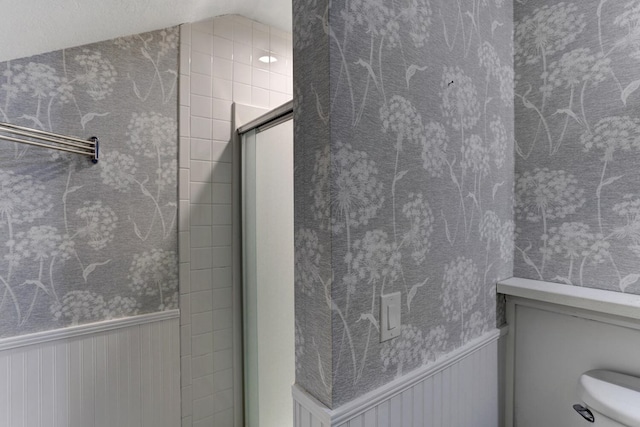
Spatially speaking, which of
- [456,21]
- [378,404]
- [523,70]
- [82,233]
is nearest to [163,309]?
[82,233]

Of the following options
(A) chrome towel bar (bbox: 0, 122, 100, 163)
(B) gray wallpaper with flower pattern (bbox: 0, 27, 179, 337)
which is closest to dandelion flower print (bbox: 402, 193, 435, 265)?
(B) gray wallpaper with flower pattern (bbox: 0, 27, 179, 337)

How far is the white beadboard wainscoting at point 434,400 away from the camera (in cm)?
70

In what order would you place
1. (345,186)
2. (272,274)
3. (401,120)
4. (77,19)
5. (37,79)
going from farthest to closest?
(272,274), (37,79), (77,19), (401,120), (345,186)

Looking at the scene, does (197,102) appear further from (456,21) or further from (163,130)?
(456,21)

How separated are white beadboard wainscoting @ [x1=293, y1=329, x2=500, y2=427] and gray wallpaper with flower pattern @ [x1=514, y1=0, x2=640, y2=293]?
0.37 meters

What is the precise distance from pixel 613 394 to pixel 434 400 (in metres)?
0.44

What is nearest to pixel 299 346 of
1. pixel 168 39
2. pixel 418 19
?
pixel 418 19

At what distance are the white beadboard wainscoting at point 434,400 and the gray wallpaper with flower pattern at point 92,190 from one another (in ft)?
3.14

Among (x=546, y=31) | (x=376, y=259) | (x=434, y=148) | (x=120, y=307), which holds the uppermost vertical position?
(x=546, y=31)

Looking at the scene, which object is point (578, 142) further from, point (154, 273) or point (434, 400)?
point (154, 273)

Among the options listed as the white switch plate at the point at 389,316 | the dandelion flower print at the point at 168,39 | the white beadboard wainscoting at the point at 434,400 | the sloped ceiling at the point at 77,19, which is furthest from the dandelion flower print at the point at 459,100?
the dandelion flower print at the point at 168,39

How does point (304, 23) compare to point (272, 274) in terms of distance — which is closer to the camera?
point (304, 23)

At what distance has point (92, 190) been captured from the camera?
1.23m

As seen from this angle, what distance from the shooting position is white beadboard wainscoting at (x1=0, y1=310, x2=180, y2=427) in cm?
111
